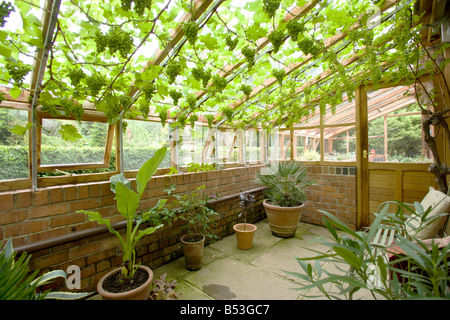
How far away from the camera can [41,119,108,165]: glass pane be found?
249 centimetres

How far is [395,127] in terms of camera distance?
135 inches

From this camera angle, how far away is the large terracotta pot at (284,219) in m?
3.37

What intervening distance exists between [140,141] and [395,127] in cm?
384

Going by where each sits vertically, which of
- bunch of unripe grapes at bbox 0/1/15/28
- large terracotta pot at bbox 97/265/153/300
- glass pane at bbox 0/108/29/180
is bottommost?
large terracotta pot at bbox 97/265/153/300

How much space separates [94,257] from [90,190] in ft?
2.04

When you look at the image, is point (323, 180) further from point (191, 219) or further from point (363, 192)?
point (191, 219)

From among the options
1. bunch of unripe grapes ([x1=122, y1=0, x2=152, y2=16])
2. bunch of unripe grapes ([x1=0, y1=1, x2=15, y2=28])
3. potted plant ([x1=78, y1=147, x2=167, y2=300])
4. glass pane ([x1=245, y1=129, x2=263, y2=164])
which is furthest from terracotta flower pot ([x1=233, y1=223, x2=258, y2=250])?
bunch of unripe grapes ([x1=0, y1=1, x2=15, y2=28])

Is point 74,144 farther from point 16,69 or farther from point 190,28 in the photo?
point 190,28

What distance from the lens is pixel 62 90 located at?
5.78 feet

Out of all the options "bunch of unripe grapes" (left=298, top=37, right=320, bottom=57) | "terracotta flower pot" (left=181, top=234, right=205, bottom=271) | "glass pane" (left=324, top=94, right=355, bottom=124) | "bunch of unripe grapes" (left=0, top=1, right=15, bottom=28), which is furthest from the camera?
"glass pane" (left=324, top=94, right=355, bottom=124)

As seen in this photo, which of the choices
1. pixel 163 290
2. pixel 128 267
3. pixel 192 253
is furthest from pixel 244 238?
pixel 128 267

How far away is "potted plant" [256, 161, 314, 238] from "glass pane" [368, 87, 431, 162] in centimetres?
124

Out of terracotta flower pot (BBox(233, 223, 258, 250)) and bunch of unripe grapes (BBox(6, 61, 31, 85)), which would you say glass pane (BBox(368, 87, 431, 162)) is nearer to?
terracotta flower pot (BBox(233, 223, 258, 250))
